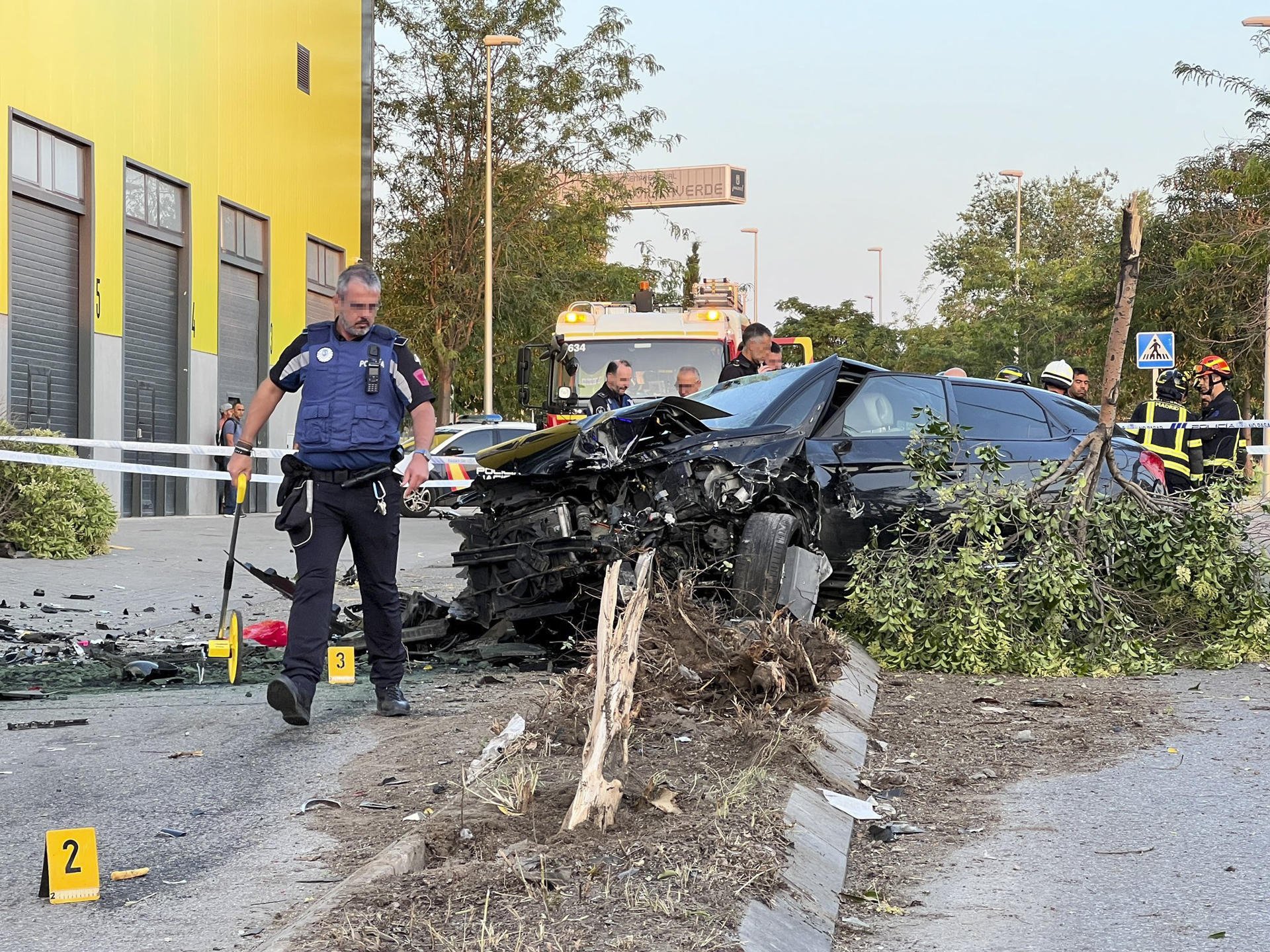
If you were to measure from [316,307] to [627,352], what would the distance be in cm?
1426

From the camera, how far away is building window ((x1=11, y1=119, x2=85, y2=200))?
671 inches

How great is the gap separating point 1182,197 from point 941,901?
91.4 feet

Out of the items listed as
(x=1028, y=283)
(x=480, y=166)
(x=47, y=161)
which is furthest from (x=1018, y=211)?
(x=47, y=161)

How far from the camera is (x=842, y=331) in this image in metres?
60.6

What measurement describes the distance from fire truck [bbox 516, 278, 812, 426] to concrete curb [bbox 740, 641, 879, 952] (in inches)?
352

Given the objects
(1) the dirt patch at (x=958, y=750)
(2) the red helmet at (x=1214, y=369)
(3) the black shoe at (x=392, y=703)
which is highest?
(2) the red helmet at (x=1214, y=369)

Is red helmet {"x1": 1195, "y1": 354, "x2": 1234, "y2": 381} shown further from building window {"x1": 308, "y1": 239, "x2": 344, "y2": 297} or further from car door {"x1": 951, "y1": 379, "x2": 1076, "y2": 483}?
building window {"x1": 308, "y1": 239, "x2": 344, "y2": 297}

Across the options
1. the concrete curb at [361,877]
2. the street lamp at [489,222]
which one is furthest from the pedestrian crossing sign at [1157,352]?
the concrete curb at [361,877]

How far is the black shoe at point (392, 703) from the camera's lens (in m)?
6.30

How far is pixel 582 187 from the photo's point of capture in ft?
115

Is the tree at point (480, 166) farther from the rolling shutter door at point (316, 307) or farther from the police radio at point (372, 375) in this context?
the police radio at point (372, 375)

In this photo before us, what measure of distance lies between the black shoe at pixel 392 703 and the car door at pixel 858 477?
280 cm

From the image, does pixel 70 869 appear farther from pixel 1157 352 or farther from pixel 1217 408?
pixel 1157 352

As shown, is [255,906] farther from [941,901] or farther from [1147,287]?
[1147,287]
